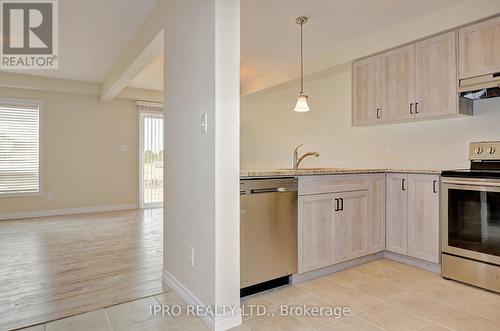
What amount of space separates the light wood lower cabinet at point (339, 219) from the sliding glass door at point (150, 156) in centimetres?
460

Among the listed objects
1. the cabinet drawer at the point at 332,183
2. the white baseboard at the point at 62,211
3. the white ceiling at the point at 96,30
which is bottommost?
the white baseboard at the point at 62,211

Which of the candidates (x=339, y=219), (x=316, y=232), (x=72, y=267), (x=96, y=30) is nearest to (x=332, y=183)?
(x=339, y=219)

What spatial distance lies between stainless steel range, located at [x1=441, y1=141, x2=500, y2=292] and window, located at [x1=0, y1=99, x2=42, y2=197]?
20.8ft

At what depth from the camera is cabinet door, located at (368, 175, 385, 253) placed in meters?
2.95

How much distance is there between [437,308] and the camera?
6.69 ft

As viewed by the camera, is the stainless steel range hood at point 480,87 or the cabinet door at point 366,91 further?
the cabinet door at point 366,91

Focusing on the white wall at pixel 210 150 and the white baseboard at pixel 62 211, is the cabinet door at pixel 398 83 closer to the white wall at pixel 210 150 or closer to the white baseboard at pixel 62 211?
the white wall at pixel 210 150

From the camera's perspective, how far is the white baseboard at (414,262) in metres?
2.73

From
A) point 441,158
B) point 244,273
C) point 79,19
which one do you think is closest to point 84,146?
point 79,19

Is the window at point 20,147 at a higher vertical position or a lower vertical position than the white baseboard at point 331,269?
higher

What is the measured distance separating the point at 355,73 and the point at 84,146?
5.19 m

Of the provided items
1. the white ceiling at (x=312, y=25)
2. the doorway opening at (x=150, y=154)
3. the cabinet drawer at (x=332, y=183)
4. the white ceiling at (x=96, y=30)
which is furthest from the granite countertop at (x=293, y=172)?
the doorway opening at (x=150, y=154)

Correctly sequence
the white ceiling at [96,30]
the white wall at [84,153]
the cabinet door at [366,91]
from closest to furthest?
1. the white ceiling at [96,30]
2. the cabinet door at [366,91]
3. the white wall at [84,153]

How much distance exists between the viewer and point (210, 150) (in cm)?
179
